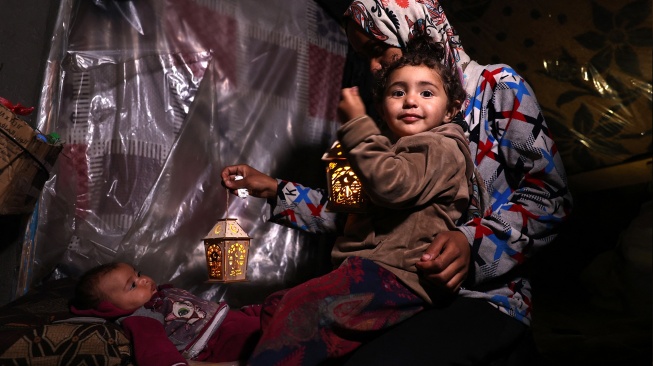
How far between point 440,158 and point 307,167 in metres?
1.42

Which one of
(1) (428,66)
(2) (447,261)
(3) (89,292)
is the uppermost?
(1) (428,66)

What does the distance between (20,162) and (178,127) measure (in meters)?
0.75

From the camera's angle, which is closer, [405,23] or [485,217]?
[485,217]

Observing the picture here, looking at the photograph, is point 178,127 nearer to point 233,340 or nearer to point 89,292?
point 89,292

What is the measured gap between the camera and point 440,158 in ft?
3.76

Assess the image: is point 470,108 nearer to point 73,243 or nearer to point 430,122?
point 430,122

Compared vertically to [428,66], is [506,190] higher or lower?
lower

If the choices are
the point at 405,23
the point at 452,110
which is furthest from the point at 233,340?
the point at 405,23

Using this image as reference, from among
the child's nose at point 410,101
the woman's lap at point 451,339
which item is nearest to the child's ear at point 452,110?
the child's nose at point 410,101

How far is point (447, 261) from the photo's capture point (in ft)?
3.63

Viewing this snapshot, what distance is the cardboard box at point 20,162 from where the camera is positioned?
4.81 ft

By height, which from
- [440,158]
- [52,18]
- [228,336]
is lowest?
[228,336]

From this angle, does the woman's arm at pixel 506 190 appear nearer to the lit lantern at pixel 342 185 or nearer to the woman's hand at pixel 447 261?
the woman's hand at pixel 447 261

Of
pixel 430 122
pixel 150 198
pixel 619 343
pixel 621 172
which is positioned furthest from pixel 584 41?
pixel 150 198
